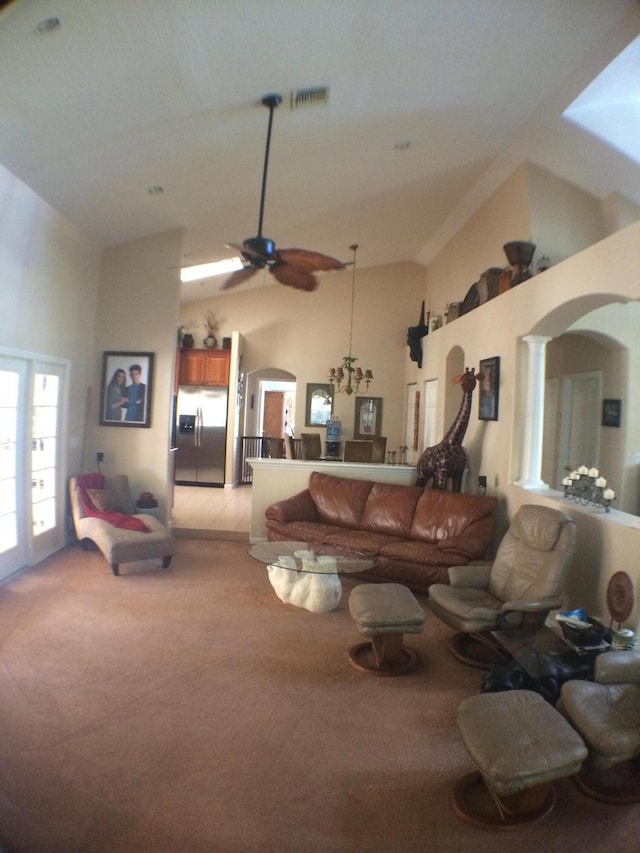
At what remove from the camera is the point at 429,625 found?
3.79m

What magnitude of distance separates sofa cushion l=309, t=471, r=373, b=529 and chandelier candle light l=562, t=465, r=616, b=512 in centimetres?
204

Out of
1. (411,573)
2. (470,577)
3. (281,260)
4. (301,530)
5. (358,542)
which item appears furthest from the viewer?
(301,530)

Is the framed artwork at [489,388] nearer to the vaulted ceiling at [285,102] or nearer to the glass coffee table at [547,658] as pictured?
the vaulted ceiling at [285,102]

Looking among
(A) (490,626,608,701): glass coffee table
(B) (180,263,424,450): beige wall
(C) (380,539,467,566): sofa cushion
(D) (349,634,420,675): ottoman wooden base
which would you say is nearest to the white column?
(C) (380,539,467,566): sofa cushion

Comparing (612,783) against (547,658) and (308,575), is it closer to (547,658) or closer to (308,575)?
(547,658)

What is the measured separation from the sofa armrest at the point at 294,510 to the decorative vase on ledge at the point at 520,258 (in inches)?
117

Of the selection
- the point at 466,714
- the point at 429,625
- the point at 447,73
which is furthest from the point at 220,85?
the point at 429,625

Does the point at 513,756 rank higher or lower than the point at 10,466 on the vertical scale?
lower

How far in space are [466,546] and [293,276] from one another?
8.47 ft

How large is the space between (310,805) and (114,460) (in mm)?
4596

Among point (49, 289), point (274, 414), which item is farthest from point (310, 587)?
point (274, 414)

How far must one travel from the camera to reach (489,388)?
194 inches

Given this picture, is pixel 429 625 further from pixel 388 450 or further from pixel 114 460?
pixel 388 450

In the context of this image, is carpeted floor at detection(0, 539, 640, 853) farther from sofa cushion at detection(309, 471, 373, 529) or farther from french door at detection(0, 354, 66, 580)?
sofa cushion at detection(309, 471, 373, 529)
